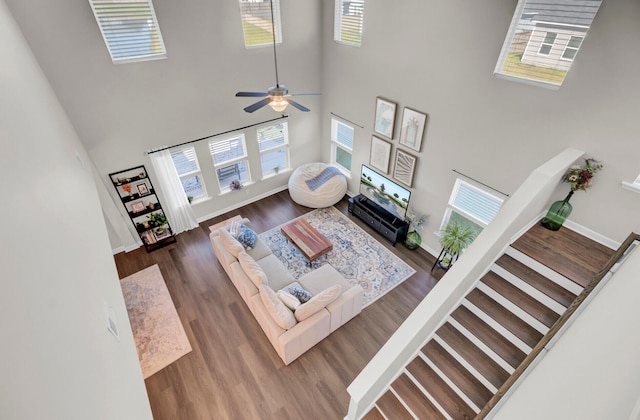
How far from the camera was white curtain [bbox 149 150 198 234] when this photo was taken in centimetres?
571

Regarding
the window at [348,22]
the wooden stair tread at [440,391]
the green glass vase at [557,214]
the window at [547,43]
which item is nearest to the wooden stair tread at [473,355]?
the wooden stair tread at [440,391]

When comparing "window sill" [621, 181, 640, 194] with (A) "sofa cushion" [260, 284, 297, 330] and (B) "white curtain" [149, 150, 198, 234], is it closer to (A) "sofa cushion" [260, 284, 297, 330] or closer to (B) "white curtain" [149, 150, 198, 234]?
(A) "sofa cushion" [260, 284, 297, 330]

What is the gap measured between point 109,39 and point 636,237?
267 inches

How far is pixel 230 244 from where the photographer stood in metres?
5.08

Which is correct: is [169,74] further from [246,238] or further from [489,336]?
[489,336]

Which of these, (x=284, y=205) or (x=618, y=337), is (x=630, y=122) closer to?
(x=618, y=337)

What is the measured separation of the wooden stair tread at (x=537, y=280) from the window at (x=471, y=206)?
4.58ft

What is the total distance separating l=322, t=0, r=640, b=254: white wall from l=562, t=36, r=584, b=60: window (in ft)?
0.32

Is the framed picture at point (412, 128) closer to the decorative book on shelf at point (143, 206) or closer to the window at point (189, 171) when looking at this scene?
the window at point (189, 171)

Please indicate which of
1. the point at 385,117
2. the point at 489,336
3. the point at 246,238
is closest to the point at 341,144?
the point at 385,117

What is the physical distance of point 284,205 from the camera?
24.2 feet

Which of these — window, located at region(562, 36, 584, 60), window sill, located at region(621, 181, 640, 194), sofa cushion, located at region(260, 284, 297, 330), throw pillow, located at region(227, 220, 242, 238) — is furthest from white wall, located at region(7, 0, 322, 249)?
window sill, located at region(621, 181, 640, 194)

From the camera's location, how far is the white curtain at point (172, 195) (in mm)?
5715

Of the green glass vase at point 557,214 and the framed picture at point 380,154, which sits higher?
the green glass vase at point 557,214
